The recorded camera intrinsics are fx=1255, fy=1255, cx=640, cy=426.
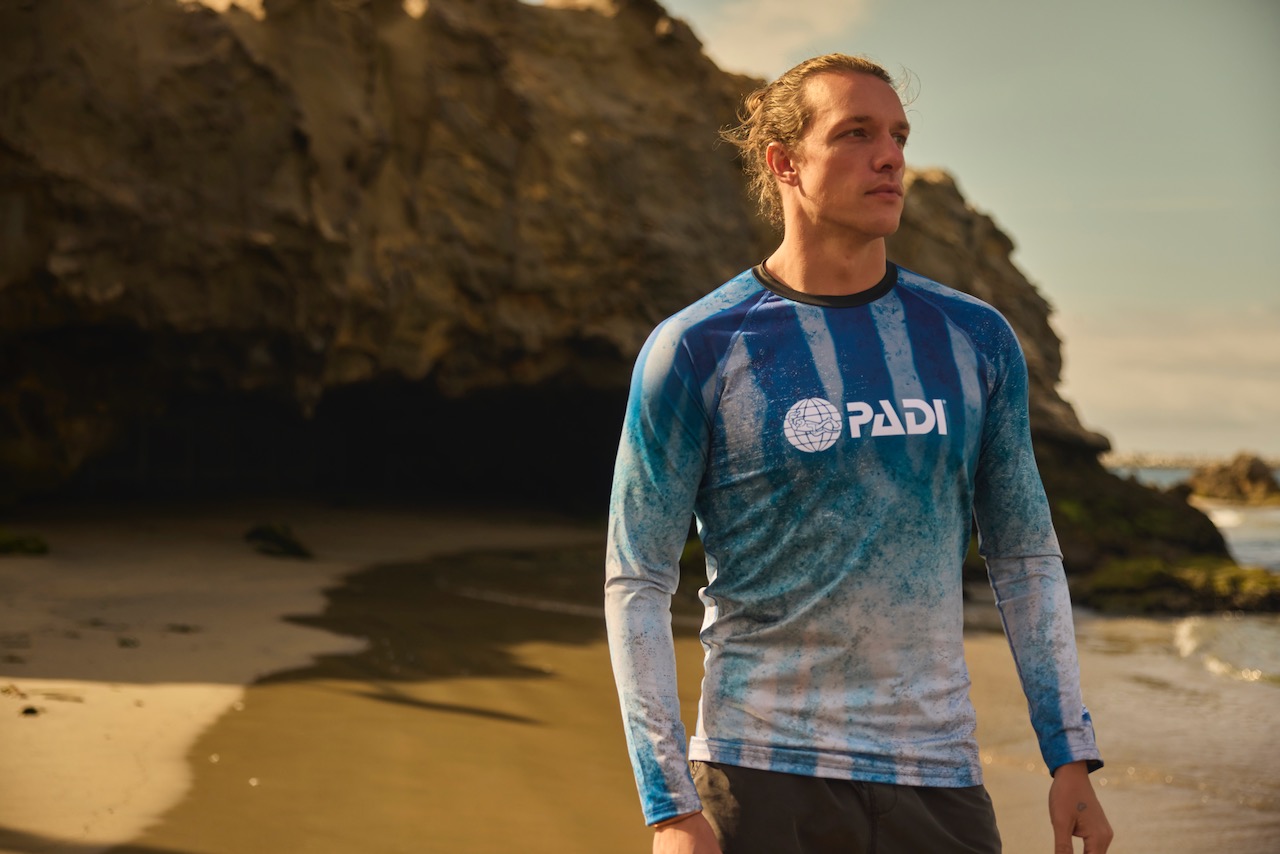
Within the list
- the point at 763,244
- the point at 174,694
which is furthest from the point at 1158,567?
the point at 174,694

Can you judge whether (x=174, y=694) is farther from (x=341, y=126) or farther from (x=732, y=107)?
(x=732, y=107)

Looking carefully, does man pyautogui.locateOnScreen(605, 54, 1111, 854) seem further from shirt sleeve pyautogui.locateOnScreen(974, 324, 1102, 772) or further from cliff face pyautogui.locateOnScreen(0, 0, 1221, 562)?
cliff face pyautogui.locateOnScreen(0, 0, 1221, 562)

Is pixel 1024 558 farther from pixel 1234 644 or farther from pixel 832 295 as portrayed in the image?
pixel 1234 644

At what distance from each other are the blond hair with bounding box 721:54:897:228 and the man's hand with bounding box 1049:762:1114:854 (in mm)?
1126

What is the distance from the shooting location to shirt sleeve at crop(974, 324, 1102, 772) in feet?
6.73

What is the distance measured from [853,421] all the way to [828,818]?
0.61 m

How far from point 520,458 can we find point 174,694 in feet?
50.1

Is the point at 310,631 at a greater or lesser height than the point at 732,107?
lesser

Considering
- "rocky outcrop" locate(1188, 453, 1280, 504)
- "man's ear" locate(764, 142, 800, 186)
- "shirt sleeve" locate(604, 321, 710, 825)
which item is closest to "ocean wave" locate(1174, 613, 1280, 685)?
"man's ear" locate(764, 142, 800, 186)

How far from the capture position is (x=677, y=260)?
1816 cm

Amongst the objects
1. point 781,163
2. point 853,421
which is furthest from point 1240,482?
point 853,421

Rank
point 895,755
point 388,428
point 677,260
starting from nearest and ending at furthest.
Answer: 1. point 895,755
2. point 677,260
3. point 388,428

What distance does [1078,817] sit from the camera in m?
1.95

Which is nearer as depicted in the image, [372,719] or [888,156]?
[888,156]
